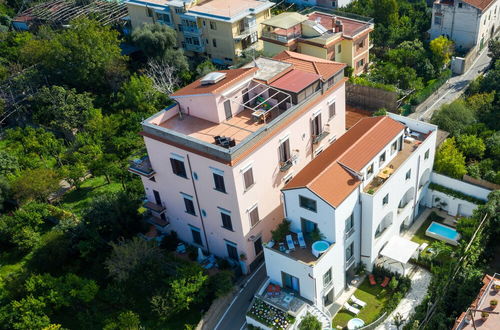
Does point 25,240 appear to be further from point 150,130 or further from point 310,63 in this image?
point 310,63

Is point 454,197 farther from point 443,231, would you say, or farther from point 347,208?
point 347,208

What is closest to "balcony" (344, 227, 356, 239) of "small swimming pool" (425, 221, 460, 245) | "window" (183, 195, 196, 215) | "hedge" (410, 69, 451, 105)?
"small swimming pool" (425, 221, 460, 245)

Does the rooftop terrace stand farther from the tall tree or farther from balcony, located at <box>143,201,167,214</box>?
the tall tree

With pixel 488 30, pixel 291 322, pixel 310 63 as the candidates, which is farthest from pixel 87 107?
pixel 488 30

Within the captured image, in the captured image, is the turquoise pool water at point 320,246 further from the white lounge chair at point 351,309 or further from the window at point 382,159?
the window at point 382,159

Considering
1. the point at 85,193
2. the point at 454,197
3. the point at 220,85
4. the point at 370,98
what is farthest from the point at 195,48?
the point at 454,197

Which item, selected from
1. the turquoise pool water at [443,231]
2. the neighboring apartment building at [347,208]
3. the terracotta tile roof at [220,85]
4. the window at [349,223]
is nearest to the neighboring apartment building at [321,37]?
the terracotta tile roof at [220,85]

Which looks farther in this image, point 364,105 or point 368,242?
point 364,105
